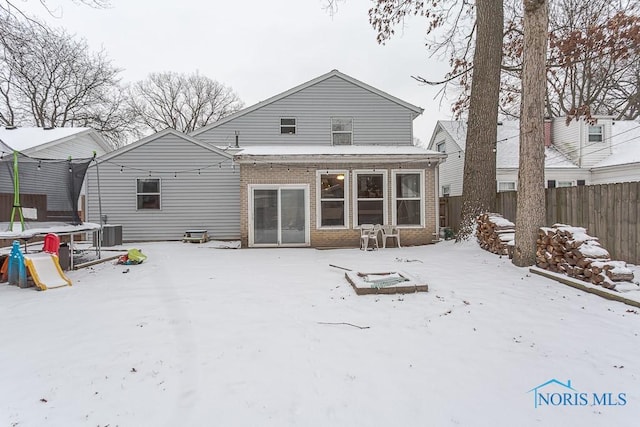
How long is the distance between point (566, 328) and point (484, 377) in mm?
1669

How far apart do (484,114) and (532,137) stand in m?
3.27

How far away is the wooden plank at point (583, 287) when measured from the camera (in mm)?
4484

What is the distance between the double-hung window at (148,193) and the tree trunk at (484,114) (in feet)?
34.3

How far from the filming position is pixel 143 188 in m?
12.6

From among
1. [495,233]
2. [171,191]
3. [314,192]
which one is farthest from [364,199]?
[171,191]

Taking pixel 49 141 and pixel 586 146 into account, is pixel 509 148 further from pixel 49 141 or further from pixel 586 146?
pixel 49 141

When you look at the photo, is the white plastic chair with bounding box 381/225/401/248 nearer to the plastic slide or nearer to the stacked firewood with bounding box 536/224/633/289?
the stacked firewood with bounding box 536/224/633/289

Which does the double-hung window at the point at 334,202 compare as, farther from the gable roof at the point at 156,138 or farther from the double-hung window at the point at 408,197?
the gable roof at the point at 156,138

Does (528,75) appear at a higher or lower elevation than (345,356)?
higher

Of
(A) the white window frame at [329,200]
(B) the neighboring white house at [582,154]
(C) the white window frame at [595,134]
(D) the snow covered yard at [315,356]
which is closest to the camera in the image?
(D) the snow covered yard at [315,356]

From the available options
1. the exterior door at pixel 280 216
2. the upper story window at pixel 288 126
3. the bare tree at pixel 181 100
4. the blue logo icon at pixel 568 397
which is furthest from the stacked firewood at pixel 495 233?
the bare tree at pixel 181 100

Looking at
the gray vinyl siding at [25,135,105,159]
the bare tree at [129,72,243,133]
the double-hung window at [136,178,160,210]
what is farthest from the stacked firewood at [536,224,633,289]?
the bare tree at [129,72,243,133]

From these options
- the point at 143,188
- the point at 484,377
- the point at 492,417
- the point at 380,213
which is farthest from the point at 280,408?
the point at 143,188

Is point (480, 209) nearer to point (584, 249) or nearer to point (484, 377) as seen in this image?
point (584, 249)
